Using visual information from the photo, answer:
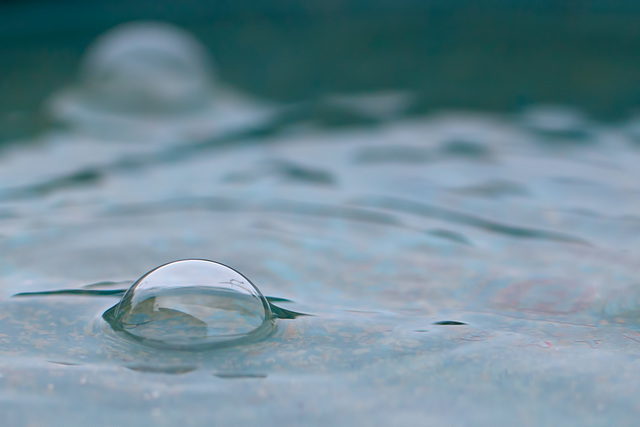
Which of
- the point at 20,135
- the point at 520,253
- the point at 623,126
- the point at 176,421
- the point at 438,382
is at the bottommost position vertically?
the point at 176,421

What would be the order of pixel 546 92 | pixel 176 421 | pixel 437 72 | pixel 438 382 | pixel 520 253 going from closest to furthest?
pixel 176 421 < pixel 438 382 < pixel 520 253 < pixel 546 92 < pixel 437 72

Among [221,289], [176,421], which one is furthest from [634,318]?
[176,421]

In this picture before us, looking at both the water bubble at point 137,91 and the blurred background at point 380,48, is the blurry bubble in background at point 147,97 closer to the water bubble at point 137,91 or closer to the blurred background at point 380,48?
the water bubble at point 137,91

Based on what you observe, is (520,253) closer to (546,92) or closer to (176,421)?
(176,421)

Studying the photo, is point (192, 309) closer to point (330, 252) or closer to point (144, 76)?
point (330, 252)

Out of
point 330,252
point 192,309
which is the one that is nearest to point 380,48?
point 330,252

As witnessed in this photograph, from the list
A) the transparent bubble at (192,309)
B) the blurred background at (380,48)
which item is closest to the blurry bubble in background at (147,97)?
the blurred background at (380,48)
